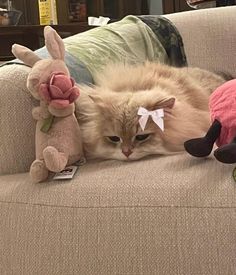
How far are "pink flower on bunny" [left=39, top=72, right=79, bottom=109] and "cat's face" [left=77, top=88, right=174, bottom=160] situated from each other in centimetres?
10

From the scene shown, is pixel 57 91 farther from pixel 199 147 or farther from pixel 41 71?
pixel 199 147

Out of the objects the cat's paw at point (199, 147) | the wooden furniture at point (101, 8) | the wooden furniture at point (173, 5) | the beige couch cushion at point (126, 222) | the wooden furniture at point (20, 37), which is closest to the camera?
the beige couch cushion at point (126, 222)

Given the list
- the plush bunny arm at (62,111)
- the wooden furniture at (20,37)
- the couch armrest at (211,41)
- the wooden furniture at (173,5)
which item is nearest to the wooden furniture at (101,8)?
the wooden furniture at (173,5)

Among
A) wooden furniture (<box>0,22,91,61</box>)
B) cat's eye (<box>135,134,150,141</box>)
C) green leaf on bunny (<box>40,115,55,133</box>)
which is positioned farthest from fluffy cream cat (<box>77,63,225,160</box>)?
Result: wooden furniture (<box>0,22,91,61</box>)

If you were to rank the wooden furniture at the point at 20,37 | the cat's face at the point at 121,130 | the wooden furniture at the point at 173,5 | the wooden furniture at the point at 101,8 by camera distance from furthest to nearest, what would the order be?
the wooden furniture at the point at 173,5 → the wooden furniture at the point at 101,8 → the wooden furniture at the point at 20,37 → the cat's face at the point at 121,130

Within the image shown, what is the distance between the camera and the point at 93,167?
1.11m

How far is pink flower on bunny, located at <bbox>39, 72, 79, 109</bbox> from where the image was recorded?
107 centimetres

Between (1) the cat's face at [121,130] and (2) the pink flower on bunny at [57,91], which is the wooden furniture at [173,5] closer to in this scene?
(1) the cat's face at [121,130]

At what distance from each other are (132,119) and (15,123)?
256 mm

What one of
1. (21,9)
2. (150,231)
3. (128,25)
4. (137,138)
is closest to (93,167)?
(137,138)

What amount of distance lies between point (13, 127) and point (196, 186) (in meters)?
0.42

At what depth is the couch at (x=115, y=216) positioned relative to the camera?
915 mm

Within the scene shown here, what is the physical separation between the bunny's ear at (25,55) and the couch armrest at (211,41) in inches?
34.1

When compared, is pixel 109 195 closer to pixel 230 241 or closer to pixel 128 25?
pixel 230 241
